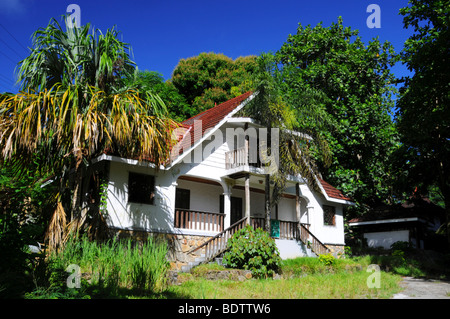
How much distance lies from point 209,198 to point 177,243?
439cm

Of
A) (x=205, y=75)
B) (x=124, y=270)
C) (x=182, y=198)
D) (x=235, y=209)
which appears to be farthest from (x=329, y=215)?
(x=205, y=75)

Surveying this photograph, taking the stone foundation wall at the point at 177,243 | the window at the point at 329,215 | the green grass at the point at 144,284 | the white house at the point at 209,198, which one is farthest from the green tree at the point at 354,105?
the green grass at the point at 144,284

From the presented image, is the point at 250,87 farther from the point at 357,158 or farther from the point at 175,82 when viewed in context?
the point at 175,82

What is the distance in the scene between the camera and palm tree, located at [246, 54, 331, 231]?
16.3 m

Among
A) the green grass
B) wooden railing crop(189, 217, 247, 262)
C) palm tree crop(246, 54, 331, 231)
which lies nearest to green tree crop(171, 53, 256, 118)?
palm tree crop(246, 54, 331, 231)

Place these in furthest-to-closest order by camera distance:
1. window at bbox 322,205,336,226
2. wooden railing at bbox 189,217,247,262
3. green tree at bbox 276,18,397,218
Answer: green tree at bbox 276,18,397,218
window at bbox 322,205,336,226
wooden railing at bbox 189,217,247,262

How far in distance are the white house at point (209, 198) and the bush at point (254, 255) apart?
4.23ft

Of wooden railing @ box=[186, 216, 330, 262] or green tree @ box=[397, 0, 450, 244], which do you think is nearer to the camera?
green tree @ box=[397, 0, 450, 244]

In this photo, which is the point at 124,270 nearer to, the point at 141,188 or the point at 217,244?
the point at 141,188

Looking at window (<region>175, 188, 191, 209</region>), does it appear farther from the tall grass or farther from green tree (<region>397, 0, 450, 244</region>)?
green tree (<region>397, 0, 450, 244</region>)

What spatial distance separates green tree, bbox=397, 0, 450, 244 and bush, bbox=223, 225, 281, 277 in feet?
24.7

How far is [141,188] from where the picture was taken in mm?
15250

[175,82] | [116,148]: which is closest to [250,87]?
[116,148]

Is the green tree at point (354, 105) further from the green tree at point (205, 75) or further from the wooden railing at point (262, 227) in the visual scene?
the green tree at point (205, 75)
